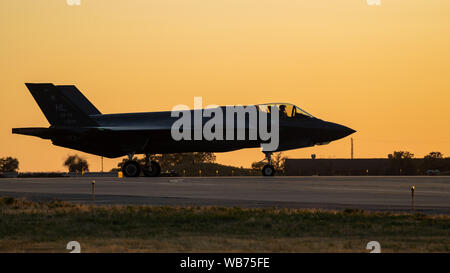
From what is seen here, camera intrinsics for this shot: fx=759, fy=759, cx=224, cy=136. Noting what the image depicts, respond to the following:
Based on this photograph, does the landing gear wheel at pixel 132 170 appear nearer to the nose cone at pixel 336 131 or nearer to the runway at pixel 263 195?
the runway at pixel 263 195

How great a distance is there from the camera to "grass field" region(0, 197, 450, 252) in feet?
49.3

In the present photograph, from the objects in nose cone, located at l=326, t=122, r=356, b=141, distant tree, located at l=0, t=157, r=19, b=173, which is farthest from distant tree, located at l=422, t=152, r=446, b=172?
distant tree, located at l=0, t=157, r=19, b=173

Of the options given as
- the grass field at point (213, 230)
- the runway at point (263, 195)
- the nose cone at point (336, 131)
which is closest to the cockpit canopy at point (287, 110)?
the nose cone at point (336, 131)

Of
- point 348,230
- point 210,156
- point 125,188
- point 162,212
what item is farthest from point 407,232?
point 210,156

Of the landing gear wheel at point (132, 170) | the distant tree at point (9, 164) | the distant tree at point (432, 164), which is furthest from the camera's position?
the distant tree at point (9, 164)

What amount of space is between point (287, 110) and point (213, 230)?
2573cm

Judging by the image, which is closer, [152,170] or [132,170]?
[132,170]

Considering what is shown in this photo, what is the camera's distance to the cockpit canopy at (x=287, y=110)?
140 feet

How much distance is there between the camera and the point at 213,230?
1789 centimetres

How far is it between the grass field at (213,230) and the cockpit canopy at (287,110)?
20.8 metres

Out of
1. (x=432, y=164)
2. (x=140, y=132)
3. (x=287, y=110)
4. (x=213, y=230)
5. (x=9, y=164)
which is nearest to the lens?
(x=213, y=230)

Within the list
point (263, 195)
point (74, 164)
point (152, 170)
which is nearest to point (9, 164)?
point (74, 164)

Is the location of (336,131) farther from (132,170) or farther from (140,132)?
(132,170)

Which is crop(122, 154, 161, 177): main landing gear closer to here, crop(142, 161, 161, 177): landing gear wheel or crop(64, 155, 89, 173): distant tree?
crop(142, 161, 161, 177): landing gear wheel
